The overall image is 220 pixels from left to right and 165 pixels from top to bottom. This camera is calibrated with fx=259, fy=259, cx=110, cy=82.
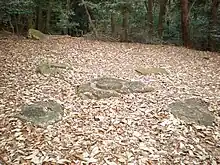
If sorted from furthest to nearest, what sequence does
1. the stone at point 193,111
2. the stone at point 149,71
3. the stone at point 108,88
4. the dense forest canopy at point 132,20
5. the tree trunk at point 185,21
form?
the dense forest canopy at point 132,20 < the tree trunk at point 185,21 < the stone at point 149,71 < the stone at point 108,88 < the stone at point 193,111

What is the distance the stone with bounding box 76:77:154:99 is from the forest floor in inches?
5.6

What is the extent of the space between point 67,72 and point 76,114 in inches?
76.3

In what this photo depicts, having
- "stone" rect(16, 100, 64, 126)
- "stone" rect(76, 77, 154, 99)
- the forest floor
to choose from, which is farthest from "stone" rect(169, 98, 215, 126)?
"stone" rect(16, 100, 64, 126)

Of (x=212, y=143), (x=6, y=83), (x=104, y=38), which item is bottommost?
(x=212, y=143)

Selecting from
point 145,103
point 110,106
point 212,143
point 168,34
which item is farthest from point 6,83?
point 168,34

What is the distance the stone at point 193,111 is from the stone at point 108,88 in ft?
2.56

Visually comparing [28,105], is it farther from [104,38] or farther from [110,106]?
[104,38]

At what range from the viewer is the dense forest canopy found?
371 inches

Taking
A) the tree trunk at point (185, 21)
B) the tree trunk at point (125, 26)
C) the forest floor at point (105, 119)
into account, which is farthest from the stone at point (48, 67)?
the tree trunk at point (185, 21)

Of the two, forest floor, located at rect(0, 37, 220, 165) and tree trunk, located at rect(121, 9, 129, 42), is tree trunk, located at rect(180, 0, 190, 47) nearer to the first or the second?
tree trunk, located at rect(121, 9, 129, 42)

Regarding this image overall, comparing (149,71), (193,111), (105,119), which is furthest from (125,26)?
(105,119)

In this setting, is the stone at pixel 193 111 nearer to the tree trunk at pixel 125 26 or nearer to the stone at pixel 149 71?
the stone at pixel 149 71

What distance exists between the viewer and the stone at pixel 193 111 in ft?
13.0

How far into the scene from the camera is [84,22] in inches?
549
